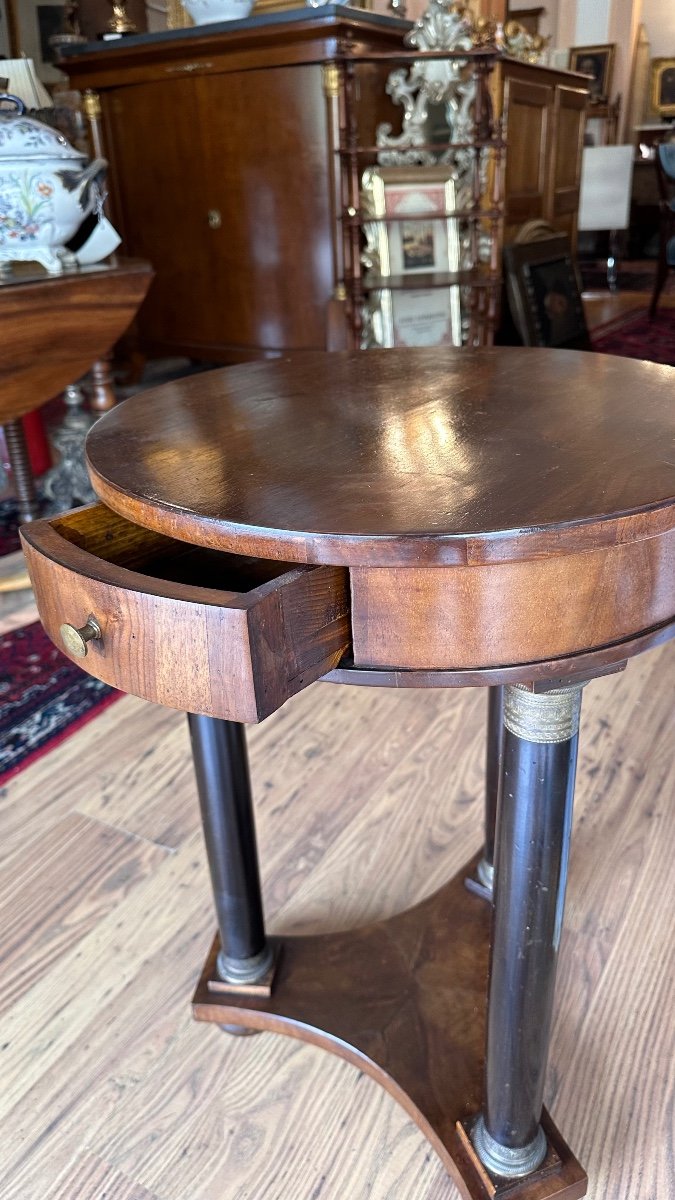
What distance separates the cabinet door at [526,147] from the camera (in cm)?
334

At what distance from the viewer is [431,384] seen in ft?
2.81

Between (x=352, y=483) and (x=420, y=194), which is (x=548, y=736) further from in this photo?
(x=420, y=194)

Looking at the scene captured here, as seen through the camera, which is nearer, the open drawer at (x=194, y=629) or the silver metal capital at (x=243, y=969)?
the open drawer at (x=194, y=629)

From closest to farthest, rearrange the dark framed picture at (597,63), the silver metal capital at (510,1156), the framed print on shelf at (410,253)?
the silver metal capital at (510,1156), the framed print on shelf at (410,253), the dark framed picture at (597,63)

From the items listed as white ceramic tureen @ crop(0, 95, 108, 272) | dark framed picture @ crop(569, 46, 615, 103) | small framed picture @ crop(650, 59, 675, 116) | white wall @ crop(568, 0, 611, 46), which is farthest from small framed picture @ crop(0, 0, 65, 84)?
small framed picture @ crop(650, 59, 675, 116)

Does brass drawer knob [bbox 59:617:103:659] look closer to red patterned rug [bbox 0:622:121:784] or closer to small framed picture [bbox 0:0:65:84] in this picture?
red patterned rug [bbox 0:622:121:784]

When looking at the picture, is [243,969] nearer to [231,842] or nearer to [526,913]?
[231,842]

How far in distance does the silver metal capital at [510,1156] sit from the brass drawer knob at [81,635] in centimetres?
59

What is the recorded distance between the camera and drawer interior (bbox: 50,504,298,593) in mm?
686

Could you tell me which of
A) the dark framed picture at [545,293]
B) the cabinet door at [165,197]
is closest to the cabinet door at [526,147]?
the dark framed picture at [545,293]

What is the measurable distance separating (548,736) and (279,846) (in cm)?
74

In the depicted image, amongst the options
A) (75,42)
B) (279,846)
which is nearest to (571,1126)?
(279,846)

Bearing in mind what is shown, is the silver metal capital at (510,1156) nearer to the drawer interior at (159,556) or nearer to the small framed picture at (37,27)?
the drawer interior at (159,556)

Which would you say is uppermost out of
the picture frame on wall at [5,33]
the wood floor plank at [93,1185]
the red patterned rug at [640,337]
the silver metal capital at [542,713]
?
the picture frame on wall at [5,33]
